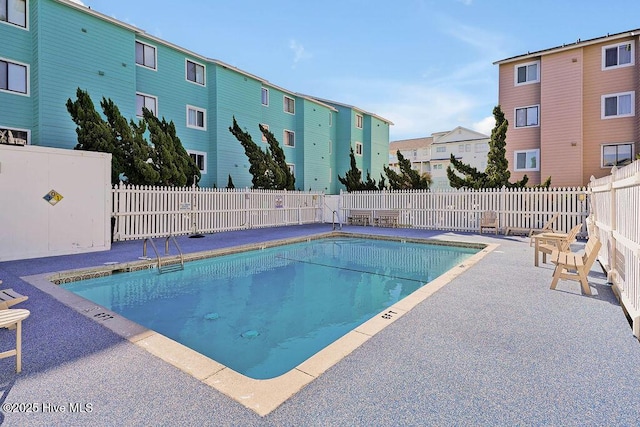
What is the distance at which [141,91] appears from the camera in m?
15.7

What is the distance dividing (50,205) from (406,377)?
29.9 ft

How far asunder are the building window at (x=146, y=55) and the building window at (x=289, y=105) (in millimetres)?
8817

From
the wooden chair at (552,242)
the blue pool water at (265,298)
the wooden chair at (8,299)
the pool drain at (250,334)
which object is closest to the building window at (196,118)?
the blue pool water at (265,298)

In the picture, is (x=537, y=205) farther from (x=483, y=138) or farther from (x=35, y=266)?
(x=483, y=138)

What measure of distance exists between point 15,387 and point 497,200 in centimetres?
1479

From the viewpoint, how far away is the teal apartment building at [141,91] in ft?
41.0

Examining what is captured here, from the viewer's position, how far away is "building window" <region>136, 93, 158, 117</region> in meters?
15.7

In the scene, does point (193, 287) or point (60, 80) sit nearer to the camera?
point (193, 287)

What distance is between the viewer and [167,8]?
1287 centimetres

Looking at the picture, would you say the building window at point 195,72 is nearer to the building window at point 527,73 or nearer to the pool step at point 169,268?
the pool step at point 169,268

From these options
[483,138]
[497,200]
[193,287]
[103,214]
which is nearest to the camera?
[193,287]

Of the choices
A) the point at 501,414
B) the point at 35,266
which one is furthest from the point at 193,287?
the point at 501,414

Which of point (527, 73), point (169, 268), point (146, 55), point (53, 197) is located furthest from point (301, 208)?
point (527, 73)

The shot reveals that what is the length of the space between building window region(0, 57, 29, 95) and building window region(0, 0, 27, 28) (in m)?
1.44
